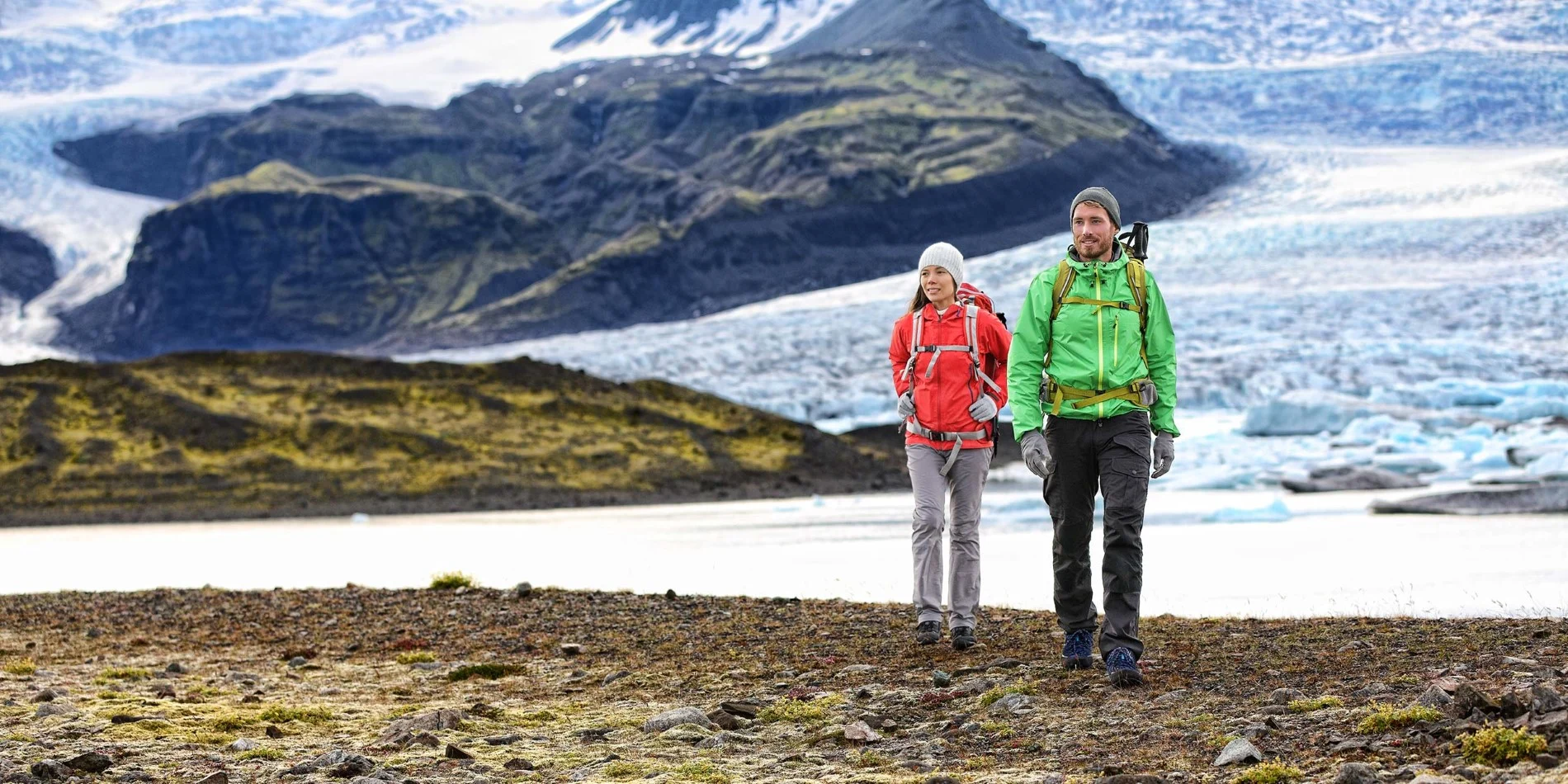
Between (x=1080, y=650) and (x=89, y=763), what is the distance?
3.93 meters

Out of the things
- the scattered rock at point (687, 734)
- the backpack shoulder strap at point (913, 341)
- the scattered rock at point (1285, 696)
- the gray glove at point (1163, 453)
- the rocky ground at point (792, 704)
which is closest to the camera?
the rocky ground at point (792, 704)

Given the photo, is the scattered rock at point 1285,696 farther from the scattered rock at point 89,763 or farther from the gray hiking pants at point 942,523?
the scattered rock at point 89,763

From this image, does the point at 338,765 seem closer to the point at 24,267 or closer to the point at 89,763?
the point at 89,763

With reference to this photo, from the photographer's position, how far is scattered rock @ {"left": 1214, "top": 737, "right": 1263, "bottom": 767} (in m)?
4.76

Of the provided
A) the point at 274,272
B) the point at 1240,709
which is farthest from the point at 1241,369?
the point at 274,272

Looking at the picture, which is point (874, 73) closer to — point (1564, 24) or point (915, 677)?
point (1564, 24)

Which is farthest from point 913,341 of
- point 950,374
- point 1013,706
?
point 1013,706

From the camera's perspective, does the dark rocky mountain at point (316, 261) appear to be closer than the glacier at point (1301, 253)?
No

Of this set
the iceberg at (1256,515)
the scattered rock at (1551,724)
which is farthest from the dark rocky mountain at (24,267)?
the scattered rock at (1551,724)

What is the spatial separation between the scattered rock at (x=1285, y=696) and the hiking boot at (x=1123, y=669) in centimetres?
61

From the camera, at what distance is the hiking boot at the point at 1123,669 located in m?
6.26

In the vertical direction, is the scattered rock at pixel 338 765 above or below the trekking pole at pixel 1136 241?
below

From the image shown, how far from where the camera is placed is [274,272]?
14812 cm

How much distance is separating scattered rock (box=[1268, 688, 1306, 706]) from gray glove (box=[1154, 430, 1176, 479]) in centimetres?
103
